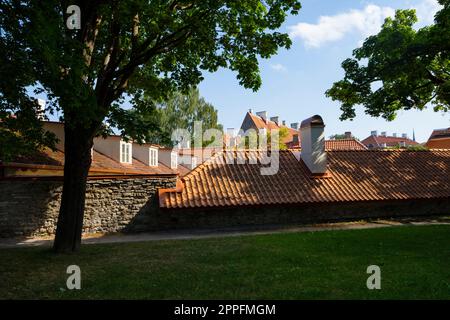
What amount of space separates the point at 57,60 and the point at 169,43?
3962 millimetres

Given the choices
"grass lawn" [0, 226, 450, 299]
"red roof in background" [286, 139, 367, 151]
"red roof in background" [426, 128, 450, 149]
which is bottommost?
"grass lawn" [0, 226, 450, 299]

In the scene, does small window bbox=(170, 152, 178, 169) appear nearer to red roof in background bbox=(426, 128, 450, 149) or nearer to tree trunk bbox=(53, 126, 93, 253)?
tree trunk bbox=(53, 126, 93, 253)

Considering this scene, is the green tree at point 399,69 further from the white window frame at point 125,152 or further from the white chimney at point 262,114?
the white chimney at point 262,114

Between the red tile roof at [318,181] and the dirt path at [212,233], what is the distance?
98cm

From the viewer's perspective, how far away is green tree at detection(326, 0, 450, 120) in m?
16.9

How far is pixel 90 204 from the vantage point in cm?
1421

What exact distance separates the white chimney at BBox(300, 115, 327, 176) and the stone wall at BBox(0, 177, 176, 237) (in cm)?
640

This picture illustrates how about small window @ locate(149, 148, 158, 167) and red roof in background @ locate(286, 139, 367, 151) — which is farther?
red roof in background @ locate(286, 139, 367, 151)

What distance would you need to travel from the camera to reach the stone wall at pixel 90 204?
13.8 m

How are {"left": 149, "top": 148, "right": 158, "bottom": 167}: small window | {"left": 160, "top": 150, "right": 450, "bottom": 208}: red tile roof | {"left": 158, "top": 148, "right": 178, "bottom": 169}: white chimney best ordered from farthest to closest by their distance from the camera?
1. {"left": 158, "top": 148, "right": 178, "bottom": 169}: white chimney
2. {"left": 149, "top": 148, "right": 158, "bottom": 167}: small window
3. {"left": 160, "top": 150, "right": 450, "bottom": 208}: red tile roof

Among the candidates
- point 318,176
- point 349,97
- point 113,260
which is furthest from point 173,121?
point 113,260

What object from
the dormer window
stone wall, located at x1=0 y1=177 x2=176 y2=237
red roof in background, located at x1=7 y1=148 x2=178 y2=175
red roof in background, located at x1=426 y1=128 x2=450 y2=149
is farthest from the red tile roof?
red roof in background, located at x1=426 y1=128 x2=450 y2=149

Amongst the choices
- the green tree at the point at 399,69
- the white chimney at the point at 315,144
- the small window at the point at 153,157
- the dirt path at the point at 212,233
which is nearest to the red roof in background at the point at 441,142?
the green tree at the point at 399,69
